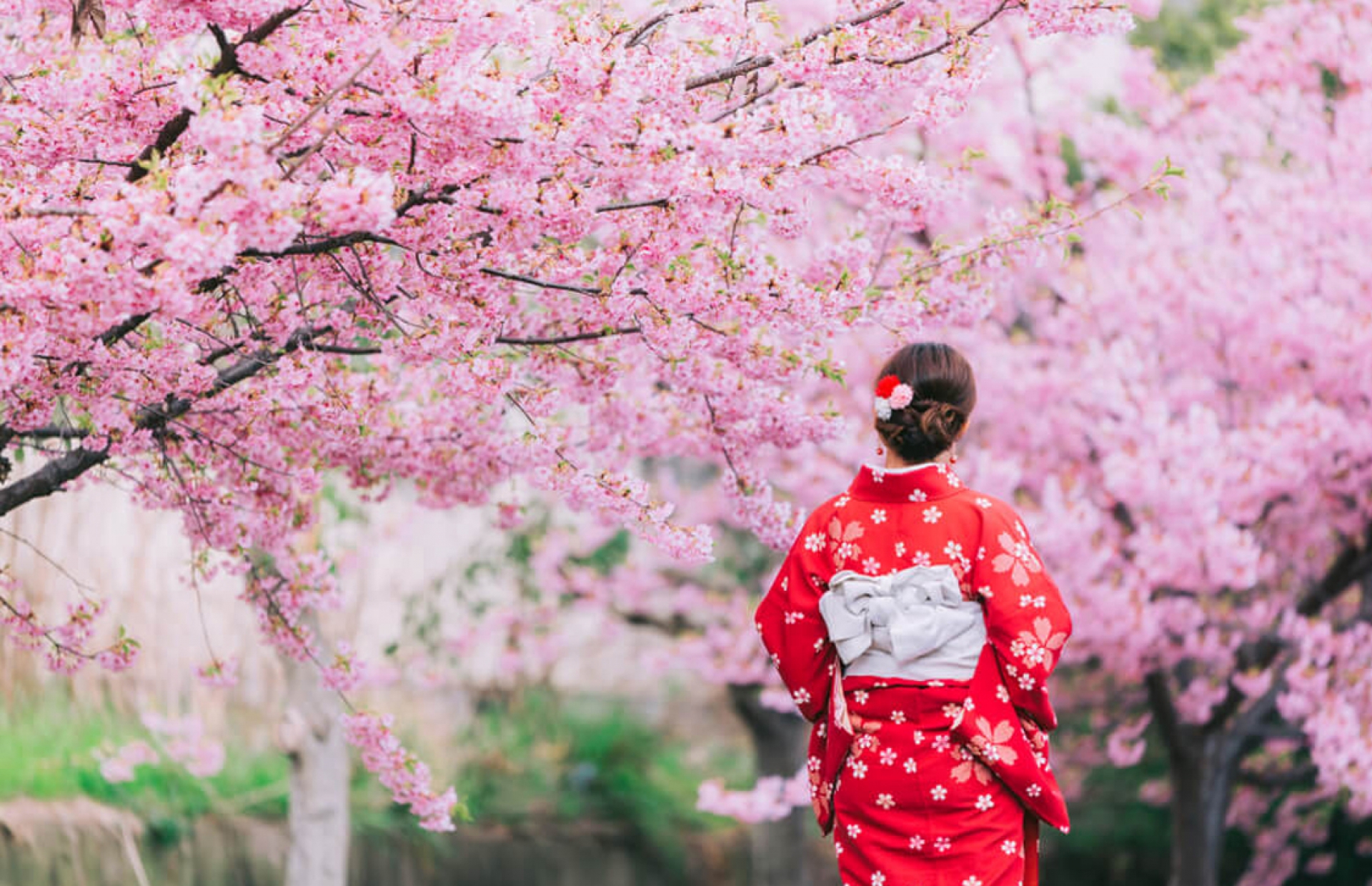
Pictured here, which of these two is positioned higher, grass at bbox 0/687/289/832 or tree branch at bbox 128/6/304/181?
tree branch at bbox 128/6/304/181

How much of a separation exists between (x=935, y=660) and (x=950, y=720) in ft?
0.36

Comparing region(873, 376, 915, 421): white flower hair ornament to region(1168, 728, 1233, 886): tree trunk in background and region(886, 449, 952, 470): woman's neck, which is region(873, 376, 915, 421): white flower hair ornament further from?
region(1168, 728, 1233, 886): tree trunk in background

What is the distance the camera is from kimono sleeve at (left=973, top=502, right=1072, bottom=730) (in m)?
2.55

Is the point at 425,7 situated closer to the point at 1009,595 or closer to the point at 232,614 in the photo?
the point at 1009,595

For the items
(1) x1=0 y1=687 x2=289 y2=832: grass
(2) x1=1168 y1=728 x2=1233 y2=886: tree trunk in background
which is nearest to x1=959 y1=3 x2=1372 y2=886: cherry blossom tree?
(2) x1=1168 y1=728 x2=1233 y2=886: tree trunk in background

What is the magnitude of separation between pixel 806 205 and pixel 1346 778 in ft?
10.7

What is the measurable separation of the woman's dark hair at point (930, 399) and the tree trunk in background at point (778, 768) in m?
5.39

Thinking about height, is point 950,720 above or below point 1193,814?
above

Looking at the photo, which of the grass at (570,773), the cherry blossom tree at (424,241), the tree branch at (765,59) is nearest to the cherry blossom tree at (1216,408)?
the cherry blossom tree at (424,241)

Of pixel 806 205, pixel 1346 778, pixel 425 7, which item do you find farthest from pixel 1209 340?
pixel 425 7

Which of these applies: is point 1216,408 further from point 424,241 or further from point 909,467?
point 424,241

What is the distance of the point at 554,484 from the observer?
3.03 meters

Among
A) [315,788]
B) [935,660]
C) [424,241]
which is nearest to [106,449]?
[424,241]

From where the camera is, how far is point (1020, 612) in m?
2.55
